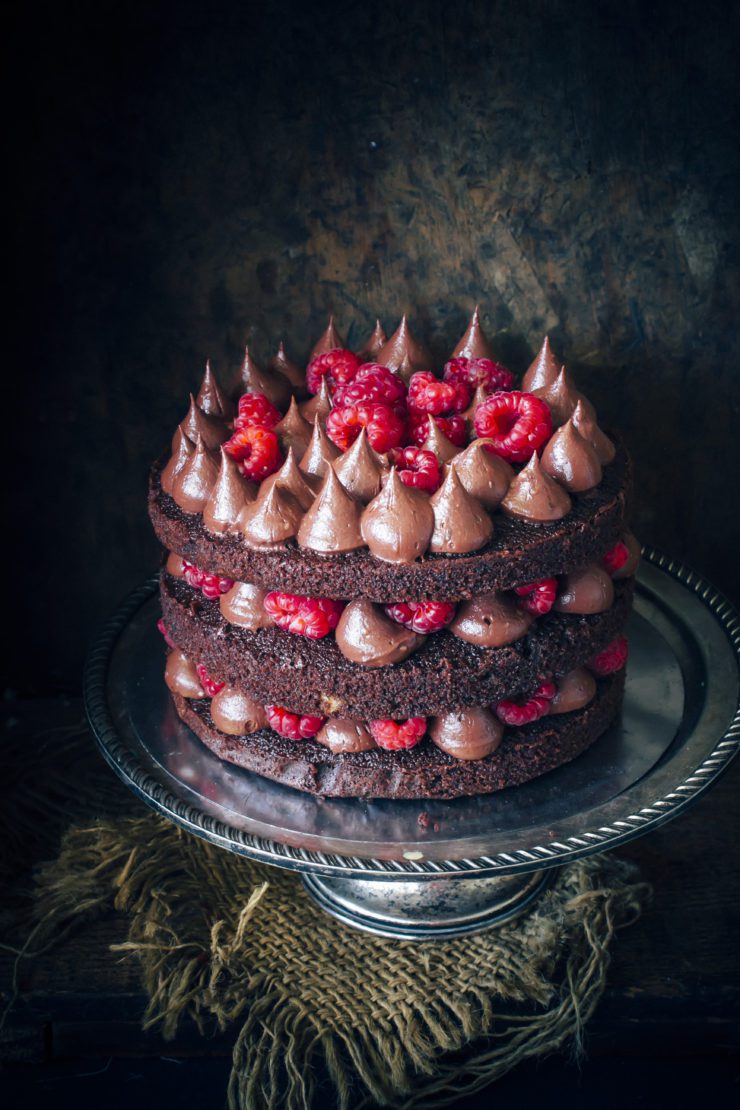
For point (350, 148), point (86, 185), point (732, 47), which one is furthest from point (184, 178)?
point (732, 47)

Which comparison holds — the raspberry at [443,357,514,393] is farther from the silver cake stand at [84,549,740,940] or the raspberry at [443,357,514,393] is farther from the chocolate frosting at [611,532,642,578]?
the silver cake stand at [84,549,740,940]

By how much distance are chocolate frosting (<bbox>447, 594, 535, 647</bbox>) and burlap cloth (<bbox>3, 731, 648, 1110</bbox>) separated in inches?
26.9

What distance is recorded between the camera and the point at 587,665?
201 centimetres

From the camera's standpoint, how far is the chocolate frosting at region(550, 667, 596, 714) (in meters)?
1.93

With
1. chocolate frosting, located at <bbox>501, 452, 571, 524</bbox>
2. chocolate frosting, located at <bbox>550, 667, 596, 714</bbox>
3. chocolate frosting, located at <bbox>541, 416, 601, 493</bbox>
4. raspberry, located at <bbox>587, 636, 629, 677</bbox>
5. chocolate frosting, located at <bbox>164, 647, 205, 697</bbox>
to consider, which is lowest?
chocolate frosting, located at <bbox>164, 647, 205, 697</bbox>

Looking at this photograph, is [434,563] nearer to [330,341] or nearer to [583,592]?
[583,592]

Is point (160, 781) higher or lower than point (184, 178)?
lower

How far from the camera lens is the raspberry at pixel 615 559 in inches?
77.5

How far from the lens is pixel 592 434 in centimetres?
194

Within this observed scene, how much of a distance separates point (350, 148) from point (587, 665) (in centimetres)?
131

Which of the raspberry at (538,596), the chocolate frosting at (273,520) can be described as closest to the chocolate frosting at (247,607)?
the chocolate frosting at (273,520)

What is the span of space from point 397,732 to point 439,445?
51cm

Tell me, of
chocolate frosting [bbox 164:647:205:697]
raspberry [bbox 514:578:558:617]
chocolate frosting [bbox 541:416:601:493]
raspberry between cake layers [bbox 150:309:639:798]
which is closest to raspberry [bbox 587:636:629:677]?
raspberry between cake layers [bbox 150:309:639:798]

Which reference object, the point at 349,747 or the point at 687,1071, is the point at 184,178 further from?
the point at 687,1071
